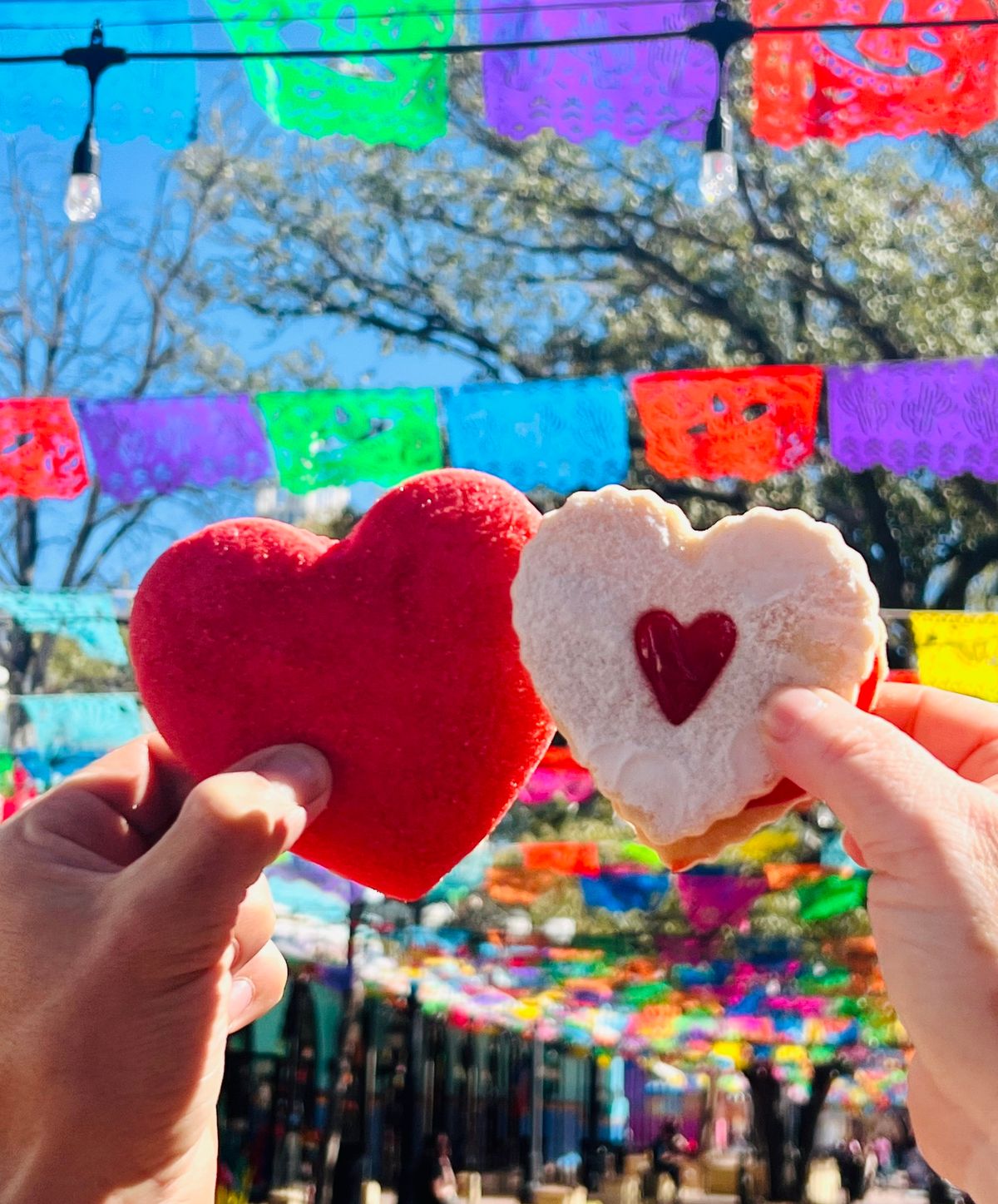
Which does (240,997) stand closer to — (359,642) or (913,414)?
(359,642)

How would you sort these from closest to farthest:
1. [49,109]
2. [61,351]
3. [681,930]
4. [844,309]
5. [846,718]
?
[846,718]
[49,109]
[681,930]
[844,309]
[61,351]

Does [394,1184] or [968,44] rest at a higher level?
[968,44]

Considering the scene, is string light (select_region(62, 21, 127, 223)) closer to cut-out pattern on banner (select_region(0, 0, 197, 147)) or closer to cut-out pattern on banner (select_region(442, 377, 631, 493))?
cut-out pattern on banner (select_region(0, 0, 197, 147))

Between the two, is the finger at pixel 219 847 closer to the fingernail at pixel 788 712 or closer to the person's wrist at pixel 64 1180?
the person's wrist at pixel 64 1180

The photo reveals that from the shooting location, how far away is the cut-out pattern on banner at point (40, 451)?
14.6 ft

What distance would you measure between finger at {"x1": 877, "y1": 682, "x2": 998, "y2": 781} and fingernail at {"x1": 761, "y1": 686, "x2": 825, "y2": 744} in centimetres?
39

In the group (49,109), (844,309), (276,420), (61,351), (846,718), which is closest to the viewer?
(846,718)

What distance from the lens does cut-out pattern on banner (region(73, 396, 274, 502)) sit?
4.25 metres

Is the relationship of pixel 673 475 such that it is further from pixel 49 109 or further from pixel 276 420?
pixel 49 109

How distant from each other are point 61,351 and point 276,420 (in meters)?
5.21

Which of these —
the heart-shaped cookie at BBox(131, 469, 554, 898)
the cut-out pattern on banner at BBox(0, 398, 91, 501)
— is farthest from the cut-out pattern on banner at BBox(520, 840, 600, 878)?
the heart-shaped cookie at BBox(131, 469, 554, 898)

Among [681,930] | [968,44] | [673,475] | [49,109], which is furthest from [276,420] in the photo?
[681,930]

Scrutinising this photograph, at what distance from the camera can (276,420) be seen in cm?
419

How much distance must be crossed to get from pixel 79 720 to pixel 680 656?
4.13 metres
